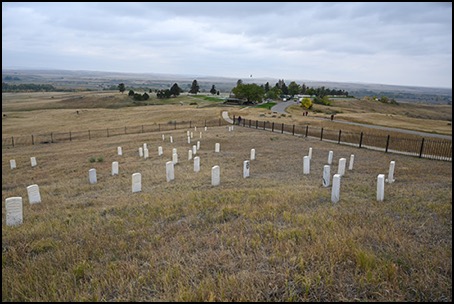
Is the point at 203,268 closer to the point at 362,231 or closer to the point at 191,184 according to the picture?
the point at 362,231

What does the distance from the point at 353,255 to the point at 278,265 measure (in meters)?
1.12

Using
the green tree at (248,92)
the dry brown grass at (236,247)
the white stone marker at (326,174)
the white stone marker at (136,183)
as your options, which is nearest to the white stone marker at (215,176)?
the dry brown grass at (236,247)

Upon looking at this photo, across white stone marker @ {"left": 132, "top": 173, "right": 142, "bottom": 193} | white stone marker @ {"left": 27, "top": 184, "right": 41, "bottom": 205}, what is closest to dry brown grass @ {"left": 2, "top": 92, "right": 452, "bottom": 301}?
white stone marker @ {"left": 27, "top": 184, "right": 41, "bottom": 205}

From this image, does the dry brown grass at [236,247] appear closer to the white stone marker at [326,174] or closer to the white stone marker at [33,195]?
the white stone marker at [33,195]

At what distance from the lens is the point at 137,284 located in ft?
12.9

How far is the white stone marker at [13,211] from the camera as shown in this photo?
23.6ft

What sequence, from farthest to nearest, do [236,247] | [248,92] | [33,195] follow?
[248,92] → [33,195] → [236,247]

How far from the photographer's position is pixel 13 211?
7.24 m

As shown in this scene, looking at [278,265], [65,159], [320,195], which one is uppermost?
[278,265]

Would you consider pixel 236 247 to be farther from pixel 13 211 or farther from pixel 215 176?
pixel 215 176

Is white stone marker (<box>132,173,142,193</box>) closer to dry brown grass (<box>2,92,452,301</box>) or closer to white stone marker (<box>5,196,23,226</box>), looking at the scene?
dry brown grass (<box>2,92,452,301</box>)

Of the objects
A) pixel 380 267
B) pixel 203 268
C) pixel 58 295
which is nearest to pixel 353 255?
pixel 380 267

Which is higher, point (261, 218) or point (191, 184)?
point (261, 218)

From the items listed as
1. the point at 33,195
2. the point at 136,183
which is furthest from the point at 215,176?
A: the point at 33,195
